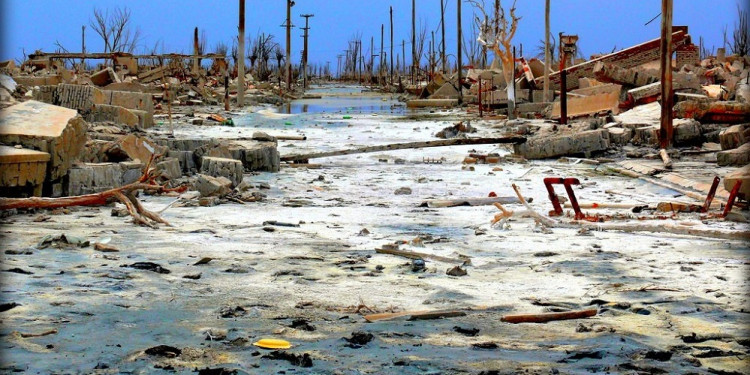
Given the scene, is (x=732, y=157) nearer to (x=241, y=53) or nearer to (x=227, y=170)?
(x=227, y=170)

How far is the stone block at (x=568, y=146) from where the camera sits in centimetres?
1313

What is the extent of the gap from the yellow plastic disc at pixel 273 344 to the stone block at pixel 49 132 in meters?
4.73

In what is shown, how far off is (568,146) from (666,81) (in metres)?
1.73

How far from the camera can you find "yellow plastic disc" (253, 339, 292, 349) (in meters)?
3.64

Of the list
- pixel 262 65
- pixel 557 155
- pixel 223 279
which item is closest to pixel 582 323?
pixel 223 279

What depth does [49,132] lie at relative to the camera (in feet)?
25.8

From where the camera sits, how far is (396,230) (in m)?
6.86

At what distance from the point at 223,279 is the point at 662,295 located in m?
2.38

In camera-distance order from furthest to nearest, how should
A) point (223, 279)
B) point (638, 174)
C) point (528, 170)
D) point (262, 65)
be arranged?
point (262, 65) → point (528, 170) → point (638, 174) → point (223, 279)

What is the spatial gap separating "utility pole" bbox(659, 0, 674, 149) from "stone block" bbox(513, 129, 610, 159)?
85 cm

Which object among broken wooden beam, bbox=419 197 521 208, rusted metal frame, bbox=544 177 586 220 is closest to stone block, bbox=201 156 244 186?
broken wooden beam, bbox=419 197 521 208

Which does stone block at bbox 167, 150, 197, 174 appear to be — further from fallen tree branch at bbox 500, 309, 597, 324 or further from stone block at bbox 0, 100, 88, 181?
fallen tree branch at bbox 500, 309, 597, 324

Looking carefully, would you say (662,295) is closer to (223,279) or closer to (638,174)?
(223,279)

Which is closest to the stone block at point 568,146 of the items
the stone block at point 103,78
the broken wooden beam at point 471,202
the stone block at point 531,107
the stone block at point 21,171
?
the broken wooden beam at point 471,202
